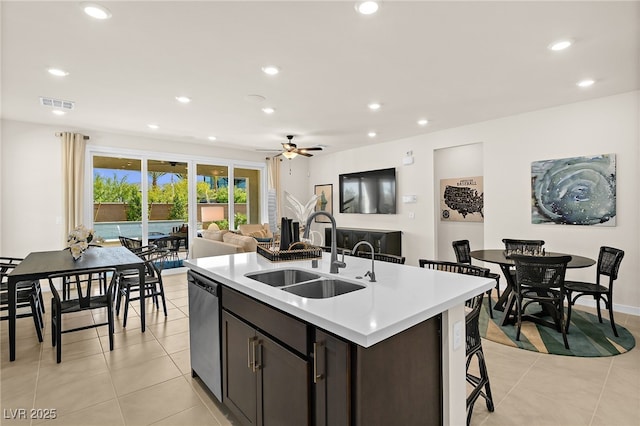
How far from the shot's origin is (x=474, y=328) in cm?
198

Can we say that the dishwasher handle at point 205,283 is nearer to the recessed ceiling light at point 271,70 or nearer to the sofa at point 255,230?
the recessed ceiling light at point 271,70

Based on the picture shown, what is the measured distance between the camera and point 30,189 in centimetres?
511

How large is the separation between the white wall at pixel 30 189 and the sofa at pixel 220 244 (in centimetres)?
211

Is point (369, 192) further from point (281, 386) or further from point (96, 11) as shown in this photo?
point (281, 386)

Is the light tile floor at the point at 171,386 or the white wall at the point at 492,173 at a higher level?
the white wall at the point at 492,173

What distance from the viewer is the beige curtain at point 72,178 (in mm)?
5281

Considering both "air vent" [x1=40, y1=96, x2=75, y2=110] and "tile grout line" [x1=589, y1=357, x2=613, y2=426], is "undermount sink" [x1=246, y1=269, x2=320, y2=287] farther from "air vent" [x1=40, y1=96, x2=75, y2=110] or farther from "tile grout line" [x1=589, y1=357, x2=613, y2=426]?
"air vent" [x1=40, y1=96, x2=75, y2=110]

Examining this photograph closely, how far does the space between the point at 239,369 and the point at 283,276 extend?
2.07 feet

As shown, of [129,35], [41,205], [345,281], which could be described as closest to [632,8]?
[345,281]

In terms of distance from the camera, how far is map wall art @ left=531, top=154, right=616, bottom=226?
155 inches

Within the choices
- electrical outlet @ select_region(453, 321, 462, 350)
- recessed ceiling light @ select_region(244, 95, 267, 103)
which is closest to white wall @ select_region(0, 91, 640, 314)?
recessed ceiling light @ select_region(244, 95, 267, 103)

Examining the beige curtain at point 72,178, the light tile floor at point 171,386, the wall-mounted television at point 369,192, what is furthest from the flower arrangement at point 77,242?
the wall-mounted television at point 369,192

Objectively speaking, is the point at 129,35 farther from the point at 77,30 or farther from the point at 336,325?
the point at 336,325

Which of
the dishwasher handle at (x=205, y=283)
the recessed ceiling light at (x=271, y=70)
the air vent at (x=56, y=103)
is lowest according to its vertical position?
the dishwasher handle at (x=205, y=283)
